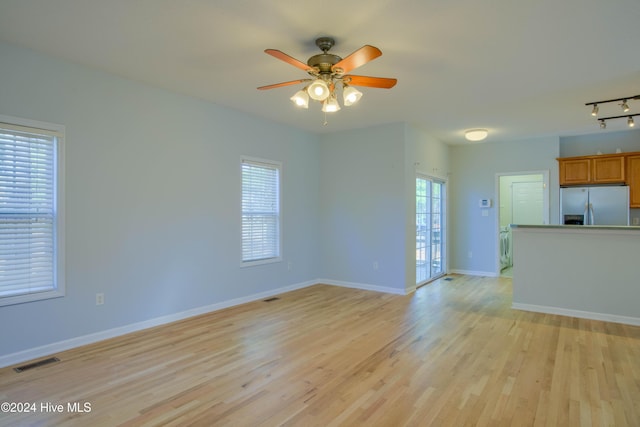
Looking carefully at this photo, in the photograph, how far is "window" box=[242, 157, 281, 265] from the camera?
511cm

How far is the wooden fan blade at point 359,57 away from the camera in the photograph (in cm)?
233

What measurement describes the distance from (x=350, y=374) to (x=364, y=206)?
3.48 meters

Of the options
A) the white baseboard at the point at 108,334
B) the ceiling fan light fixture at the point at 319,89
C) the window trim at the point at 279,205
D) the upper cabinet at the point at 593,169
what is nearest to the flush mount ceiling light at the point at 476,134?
the upper cabinet at the point at 593,169

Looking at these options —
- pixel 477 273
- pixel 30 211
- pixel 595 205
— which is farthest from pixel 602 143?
pixel 30 211

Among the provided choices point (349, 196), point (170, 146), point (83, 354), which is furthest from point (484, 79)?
point (83, 354)

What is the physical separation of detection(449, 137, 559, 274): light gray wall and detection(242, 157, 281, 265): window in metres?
4.01

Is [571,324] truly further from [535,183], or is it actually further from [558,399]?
[535,183]

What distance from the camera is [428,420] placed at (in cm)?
217

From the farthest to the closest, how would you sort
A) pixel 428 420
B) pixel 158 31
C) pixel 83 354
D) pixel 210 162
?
pixel 210 162, pixel 83 354, pixel 158 31, pixel 428 420

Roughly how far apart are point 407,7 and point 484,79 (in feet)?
5.78

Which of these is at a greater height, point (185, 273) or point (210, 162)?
point (210, 162)

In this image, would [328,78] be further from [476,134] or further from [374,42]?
[476,134]

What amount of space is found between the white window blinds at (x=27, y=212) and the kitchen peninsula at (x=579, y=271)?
537 centimetres

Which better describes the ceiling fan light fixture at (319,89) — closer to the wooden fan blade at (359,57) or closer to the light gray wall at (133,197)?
the wooden fan blade at (359,57)
